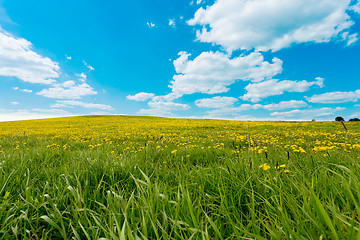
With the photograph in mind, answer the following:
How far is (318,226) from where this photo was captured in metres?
1.13

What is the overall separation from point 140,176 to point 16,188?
1684mm

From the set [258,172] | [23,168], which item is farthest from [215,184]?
[23,168]

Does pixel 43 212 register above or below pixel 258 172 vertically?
below

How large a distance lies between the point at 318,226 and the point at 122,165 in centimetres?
246

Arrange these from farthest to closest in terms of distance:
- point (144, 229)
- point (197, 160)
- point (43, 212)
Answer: point (197, 160), point (43, 212), point (144, 229)

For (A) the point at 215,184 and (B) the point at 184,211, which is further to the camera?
(A) the point at 215,184

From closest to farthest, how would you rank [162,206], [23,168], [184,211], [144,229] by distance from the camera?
[144,229]
[184,211]
[162,206]
[23,168]

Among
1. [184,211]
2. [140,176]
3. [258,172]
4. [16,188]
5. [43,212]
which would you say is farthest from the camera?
[140,176]

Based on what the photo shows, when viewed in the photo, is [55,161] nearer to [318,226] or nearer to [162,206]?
[162,206]

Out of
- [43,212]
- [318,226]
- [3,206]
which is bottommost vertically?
[43,212]

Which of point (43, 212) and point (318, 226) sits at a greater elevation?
point (318, 226)

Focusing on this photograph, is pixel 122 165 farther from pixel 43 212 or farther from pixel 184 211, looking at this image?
pixel 184 211

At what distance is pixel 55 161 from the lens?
404cm

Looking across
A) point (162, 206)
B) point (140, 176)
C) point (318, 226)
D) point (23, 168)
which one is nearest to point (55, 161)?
point (23, 168)
